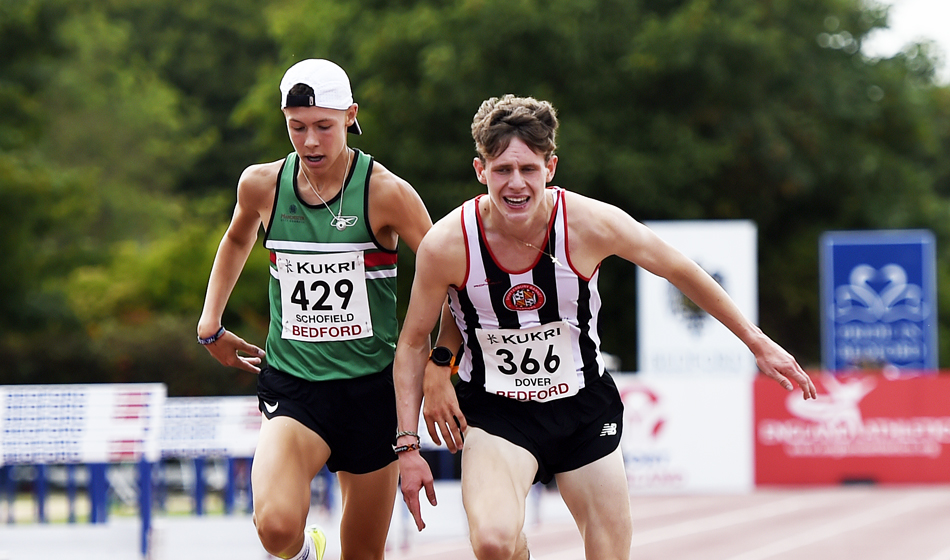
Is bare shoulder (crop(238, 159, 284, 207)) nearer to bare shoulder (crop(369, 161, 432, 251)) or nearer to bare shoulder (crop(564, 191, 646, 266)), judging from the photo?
bare shoulder (crop(369, 161, 432, 251))

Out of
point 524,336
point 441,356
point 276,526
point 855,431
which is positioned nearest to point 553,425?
point 524,336

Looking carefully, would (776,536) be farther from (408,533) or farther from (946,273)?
(946,273)

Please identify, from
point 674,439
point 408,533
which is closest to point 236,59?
point 674,439

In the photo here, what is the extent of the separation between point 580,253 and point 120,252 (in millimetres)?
36556

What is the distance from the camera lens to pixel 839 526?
1381cm

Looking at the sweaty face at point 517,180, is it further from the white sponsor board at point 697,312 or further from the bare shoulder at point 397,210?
the white sponsor board at point 697,312

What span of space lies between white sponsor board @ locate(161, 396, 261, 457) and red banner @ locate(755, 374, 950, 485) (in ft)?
31.1

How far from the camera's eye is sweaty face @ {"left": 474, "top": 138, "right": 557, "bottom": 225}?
4.85m

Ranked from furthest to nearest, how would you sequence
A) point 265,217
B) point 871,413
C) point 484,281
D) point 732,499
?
point 871,413 → point 732,499 → point 265,217 → point 484,281

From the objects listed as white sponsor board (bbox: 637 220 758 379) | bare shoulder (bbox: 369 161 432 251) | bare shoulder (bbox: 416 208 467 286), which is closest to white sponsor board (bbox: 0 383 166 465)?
bare shoulder (bbox: 369 161 432 251)

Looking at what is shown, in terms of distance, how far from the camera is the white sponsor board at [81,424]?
10203 millimetres

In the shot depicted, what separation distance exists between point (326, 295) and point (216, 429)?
258 inches

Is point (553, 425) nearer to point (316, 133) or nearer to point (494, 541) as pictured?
point (494, 541)

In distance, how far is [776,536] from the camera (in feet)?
41.8
